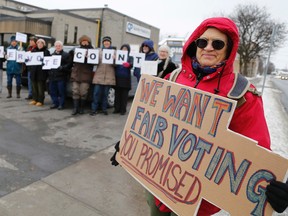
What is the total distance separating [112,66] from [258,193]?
577 cm

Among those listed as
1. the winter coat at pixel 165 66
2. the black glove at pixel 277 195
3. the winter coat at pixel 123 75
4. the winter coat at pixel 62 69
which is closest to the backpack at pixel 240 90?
the black glove at pixel 277 195

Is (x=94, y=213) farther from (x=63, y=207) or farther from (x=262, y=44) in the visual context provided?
(x=262, y=44)

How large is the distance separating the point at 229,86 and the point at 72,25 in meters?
29.9

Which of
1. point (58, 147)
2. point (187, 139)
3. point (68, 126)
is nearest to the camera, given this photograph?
point (187, 139)

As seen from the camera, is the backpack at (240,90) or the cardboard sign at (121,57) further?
the cardboard sign at (121,57)

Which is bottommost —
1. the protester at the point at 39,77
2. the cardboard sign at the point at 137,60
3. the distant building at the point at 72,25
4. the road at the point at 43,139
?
the road at the point at 43,139

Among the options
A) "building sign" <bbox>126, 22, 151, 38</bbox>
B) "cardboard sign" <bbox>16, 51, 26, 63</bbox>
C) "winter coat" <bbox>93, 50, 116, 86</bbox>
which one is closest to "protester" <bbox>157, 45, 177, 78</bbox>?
"winter coat" <bbox>93, 50, 116, 86</bbox>

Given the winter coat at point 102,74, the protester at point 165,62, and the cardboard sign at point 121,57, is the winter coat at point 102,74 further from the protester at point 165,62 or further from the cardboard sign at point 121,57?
the protester at point 165,62

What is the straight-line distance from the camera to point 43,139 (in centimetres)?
475

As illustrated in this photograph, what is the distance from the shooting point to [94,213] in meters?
2.71

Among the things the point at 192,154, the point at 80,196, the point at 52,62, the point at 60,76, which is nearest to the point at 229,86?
the point at 192,154

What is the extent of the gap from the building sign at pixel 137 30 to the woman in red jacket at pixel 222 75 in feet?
112

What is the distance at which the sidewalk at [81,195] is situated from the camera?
269 centimetres

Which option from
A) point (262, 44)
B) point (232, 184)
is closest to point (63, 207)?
point (232, 184)
